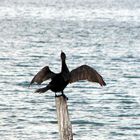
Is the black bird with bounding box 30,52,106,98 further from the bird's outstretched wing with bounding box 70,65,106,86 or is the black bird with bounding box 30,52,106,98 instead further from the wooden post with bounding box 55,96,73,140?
the wooden post with bounding box 55,96,73,140

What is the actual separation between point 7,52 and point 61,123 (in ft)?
173

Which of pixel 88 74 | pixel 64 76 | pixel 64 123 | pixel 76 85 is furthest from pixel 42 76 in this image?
pixel 76 85

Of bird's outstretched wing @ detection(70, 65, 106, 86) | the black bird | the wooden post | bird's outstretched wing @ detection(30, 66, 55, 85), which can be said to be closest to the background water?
the black bird

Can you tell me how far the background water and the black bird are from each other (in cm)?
1530

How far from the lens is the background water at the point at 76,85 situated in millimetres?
34188

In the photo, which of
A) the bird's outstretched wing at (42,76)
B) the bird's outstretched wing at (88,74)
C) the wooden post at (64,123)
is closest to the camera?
the wooden post at (64,123)

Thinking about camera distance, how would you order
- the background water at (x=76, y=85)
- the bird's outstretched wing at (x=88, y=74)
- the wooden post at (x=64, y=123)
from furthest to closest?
the background water at (x=76, y=85)
the bird's outstretched wing at (x=88, y=74)
the wooden post at (x=64, y=123)

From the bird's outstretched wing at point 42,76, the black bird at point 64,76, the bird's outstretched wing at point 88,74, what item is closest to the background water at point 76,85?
the black bird at point 64,76

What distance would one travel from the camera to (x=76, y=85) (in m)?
48.0

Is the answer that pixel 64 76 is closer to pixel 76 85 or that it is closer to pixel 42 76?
pixel 42 76

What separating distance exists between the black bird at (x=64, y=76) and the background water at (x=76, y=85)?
50.2ft

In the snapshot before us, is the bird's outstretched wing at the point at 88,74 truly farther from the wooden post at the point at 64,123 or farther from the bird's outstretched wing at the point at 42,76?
the wooden post at the point at 64,123

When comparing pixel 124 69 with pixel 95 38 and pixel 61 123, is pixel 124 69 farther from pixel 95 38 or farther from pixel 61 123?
pixel 61 123

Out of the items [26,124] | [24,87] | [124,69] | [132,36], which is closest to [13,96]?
[24,87]
